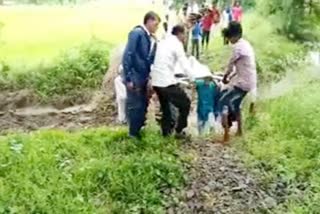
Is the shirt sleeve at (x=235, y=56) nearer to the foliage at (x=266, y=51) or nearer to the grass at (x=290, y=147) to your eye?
the grass at (x=290, y=147)

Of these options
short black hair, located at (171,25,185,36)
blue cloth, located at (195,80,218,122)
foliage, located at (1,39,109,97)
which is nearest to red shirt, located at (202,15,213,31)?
foliage, located at (1,39,109,97)

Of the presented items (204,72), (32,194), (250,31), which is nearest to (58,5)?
(250,31)

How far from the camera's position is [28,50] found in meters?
16.4

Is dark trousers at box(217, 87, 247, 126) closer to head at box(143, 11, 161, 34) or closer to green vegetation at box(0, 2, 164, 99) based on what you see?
head at box(143, 11, 161, 34)

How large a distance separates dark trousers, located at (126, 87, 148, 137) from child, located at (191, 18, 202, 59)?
25.2ft

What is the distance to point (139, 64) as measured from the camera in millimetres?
7352

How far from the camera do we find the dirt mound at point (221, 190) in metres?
6.45

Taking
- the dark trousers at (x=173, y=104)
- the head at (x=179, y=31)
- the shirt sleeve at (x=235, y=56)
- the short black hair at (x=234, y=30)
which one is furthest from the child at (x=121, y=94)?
the short black hair at (x=234, y=30)

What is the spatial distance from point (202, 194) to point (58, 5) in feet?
65.4

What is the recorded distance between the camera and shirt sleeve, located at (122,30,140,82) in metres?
7.28

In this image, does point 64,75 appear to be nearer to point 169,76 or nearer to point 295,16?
point 169,76

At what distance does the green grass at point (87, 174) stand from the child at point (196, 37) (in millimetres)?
7617

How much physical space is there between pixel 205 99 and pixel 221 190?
182 cm

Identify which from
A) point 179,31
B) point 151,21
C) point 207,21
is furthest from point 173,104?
point 207,21
